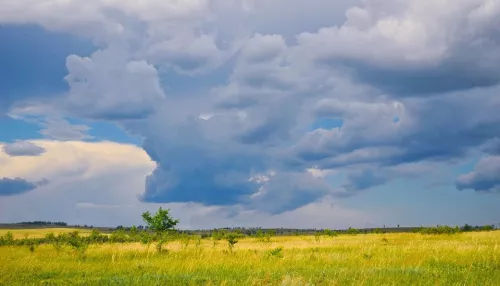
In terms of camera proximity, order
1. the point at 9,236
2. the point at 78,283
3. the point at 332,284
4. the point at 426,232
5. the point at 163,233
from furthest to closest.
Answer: the point at 426,232
the point at 9,236
the point at 163,233
the point at 78,283
the point at 332,284

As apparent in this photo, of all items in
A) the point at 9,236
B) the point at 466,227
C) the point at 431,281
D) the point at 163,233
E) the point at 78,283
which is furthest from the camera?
the point at 466,227

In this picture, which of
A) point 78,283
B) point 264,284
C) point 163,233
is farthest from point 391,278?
point 163,233

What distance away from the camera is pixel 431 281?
608 inches

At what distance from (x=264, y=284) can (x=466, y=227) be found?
391 ft

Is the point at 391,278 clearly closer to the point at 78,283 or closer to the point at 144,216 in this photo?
the point at 78,283

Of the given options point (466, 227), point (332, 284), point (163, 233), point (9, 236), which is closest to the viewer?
point (332, 284)

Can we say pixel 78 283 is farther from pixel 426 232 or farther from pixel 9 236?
pixel 426 232

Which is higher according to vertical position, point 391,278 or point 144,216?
point 144,216

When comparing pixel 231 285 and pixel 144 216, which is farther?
pixel 144 216

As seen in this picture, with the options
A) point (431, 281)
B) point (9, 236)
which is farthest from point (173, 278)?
point (9, 236)

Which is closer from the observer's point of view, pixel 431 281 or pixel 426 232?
pixel 431 281

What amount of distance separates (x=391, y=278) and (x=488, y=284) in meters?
2.79

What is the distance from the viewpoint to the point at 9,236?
7212cm

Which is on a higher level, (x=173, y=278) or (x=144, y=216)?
(x=144, y=216)
